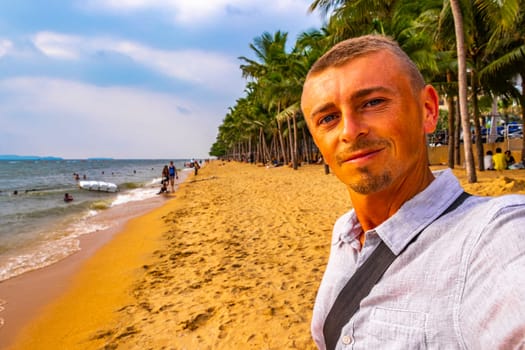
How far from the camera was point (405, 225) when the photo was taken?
0.95 meters

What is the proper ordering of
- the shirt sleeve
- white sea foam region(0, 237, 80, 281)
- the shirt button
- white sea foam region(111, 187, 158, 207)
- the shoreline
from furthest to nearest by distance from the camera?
1. white sea foam region(111, 187, 158, 207)
2. white sea foam region(0, 237, 80, 281)
3. the shoreline
4. the shirt button
5. the shirt sleeve

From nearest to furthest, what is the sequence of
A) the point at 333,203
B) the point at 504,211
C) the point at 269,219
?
1. the point at 504,211
2. the point at 269,219
3. the point at 333,203

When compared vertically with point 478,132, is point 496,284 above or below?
below

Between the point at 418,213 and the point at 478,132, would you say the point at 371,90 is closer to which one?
the point at 418,213

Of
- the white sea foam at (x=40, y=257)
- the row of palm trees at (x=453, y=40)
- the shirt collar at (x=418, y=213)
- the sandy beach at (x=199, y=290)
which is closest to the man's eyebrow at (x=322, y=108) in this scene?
the shirt collar at (x=418, y=213)

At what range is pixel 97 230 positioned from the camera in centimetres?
1021

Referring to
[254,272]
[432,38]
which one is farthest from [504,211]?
[432,38]

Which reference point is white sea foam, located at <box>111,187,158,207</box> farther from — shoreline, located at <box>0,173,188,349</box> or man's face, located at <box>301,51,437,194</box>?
man's face, located at <box>301,51,437,194</box>

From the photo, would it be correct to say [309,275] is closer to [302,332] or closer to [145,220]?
[302,332]

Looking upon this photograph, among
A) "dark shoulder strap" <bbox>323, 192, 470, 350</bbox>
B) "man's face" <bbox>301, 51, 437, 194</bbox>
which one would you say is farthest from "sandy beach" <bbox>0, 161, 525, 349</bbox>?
"man's face" <bbox>301, 51, 437, 194</bbox>

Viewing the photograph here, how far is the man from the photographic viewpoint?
27.4 inches

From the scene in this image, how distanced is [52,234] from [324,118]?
1158cm

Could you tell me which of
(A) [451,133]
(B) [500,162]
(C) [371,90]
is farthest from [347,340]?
(A) [451,133]

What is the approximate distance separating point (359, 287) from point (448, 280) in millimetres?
261
